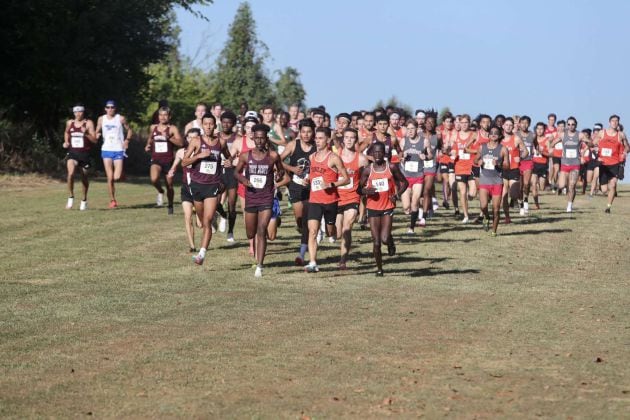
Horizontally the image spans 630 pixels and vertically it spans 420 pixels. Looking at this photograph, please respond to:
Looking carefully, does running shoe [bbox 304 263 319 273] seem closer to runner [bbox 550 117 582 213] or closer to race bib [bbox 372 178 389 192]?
race bib [bbox 372 178 389 192]

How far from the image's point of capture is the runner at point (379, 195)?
18.5 meters

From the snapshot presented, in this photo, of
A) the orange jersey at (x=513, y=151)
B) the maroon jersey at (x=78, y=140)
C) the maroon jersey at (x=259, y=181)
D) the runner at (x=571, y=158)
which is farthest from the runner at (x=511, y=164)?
the maroon jersey at (x=259, y=181)

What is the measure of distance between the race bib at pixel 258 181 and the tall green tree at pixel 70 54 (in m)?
24.0

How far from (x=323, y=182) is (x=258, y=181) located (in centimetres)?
119

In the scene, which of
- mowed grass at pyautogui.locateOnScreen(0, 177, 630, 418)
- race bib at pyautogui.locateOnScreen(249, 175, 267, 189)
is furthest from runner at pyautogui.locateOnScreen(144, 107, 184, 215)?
race bib at pyautogui.locateOnScreen(249, 175, 267, 189)

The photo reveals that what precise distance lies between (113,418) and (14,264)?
1093 centimetres

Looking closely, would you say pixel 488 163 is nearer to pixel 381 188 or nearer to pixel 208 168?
pixel 381 188

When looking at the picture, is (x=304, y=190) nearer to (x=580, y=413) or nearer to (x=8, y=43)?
(x=580, y=413)

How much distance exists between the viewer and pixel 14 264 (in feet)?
65.2

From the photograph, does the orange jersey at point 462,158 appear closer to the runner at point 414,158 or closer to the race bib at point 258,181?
the runner at point 414,158

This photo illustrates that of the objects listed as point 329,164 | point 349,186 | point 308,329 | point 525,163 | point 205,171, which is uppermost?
point 329,164

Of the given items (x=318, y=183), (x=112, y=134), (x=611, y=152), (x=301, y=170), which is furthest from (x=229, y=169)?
(x=611, y=152)

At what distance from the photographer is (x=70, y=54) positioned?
142 ft

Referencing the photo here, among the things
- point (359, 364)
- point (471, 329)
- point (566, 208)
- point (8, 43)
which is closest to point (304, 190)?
point (471, 329)
